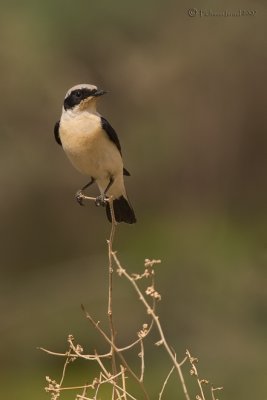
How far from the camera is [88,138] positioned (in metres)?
4.42

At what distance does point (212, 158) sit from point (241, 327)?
268 cm

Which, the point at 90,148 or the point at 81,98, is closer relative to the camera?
the point at 90,148

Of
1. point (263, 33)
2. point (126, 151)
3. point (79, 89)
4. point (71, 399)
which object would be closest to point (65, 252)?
point (126, 151)

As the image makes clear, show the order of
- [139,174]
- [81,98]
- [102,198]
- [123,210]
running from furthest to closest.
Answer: [139,174]
[123,210]
[81,98]
[102,198]

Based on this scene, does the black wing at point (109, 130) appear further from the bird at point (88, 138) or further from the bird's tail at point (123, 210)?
the bird's tail at point (123, 210)

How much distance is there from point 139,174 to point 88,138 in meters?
7.23

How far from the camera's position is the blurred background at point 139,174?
962 centimetres

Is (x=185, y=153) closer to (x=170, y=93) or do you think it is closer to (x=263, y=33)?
(x=170, y=93)

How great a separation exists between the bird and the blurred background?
4.36m

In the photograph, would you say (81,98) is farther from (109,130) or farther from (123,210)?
(123,210)

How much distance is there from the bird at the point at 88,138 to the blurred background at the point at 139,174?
172 inches

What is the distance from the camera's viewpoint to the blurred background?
9.62 metres

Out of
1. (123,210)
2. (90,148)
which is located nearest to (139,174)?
(123,210)

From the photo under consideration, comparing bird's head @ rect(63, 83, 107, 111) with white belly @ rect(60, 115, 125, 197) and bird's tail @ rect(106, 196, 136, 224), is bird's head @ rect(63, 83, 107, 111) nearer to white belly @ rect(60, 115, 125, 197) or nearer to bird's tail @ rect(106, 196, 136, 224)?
white belly @ rect(60, 115, 125, 197)
